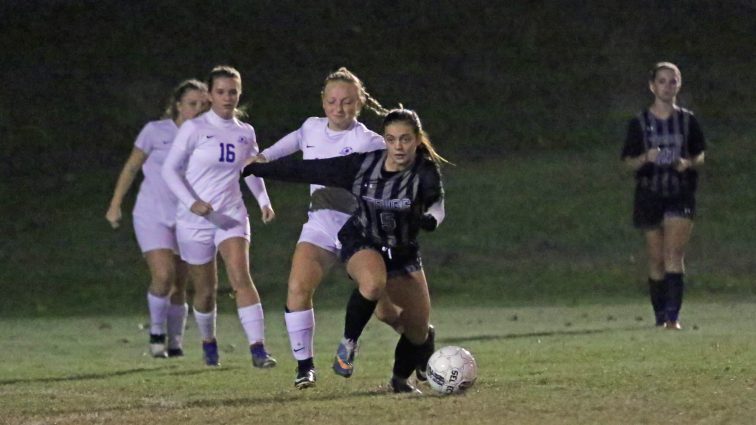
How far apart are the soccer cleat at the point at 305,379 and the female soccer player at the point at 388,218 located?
1.82 ft

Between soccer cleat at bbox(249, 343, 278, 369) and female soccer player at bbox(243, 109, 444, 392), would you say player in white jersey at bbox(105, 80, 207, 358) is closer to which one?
soccer cleat at bbox(249, 343, 278, 369)

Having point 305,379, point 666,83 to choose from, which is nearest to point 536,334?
point 666,83

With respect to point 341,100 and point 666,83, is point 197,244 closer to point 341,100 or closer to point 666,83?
point 341,100

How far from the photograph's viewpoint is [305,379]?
9.55 meters

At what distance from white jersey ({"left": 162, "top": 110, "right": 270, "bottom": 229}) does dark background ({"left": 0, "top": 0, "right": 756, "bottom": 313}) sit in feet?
53.2

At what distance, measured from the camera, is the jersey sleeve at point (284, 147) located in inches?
399

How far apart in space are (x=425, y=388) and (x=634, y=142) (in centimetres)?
512

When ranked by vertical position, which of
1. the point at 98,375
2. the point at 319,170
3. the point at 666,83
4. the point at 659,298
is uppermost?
the point at 666,83

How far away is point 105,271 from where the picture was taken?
21.8 m

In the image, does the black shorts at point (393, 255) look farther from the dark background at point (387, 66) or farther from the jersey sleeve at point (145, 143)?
the dark background at point (387, 66)

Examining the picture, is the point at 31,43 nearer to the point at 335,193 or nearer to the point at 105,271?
the point at 105,271

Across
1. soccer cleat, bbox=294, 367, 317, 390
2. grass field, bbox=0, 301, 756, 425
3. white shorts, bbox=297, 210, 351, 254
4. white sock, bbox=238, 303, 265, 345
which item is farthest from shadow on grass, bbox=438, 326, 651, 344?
soccer cleat, bbox=294, 367, 317, 390

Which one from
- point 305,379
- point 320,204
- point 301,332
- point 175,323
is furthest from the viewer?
point 175,323

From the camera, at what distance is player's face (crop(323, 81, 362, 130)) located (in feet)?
32.7
